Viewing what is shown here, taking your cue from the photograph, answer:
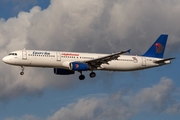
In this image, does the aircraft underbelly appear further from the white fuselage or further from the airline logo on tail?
the airline logo on tail

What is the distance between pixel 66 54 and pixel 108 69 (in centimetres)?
906

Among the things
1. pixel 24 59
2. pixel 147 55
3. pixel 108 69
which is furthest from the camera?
pixel 147 55

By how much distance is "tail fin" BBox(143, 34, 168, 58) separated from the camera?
103m

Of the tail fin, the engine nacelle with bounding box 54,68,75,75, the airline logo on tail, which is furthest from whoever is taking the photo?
the airline logo on tail

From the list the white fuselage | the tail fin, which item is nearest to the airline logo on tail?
the tail fin

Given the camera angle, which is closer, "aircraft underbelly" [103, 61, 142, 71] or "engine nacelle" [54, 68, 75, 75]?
"aircraft underbelly" [103, 61, 142, 71]

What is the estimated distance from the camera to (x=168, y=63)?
9806 centimetres

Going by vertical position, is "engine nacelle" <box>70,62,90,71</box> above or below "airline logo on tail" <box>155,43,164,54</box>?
below

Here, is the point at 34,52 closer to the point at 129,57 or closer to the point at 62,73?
the point at 62,73

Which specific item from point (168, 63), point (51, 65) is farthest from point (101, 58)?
point (168, 63)

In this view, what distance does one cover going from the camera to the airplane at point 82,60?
88.5 m

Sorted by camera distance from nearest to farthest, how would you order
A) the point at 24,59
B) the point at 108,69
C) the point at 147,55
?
the point at 24,59 < the point at 108,69 < the point at 147,55

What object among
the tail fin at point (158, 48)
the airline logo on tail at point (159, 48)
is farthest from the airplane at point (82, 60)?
the airline logo on tail at point (159, 48)

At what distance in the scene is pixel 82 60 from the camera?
92812 millimetres
